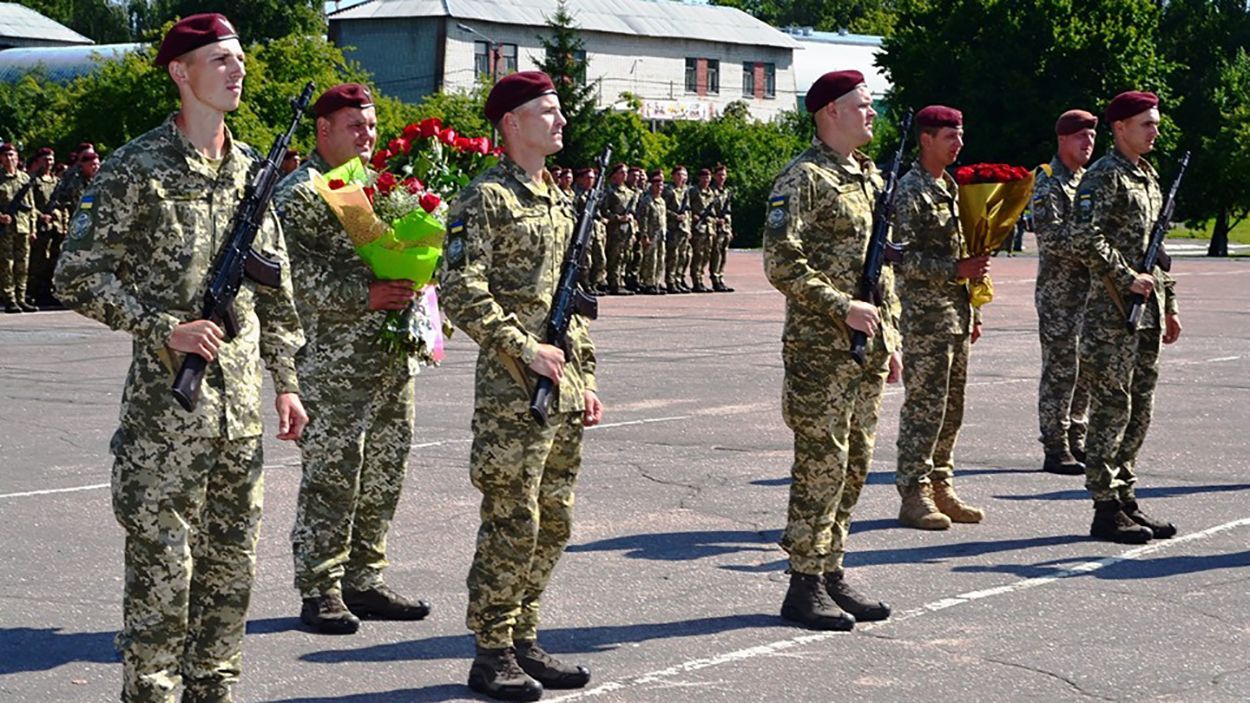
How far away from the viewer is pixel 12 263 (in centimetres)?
2502

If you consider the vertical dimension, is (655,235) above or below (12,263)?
above

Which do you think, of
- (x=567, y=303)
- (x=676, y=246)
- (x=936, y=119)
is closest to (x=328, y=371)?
(x=567, y=303)

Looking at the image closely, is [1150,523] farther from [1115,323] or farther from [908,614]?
[908,614]

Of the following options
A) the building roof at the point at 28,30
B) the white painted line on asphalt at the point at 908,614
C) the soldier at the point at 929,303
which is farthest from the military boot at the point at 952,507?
the building roof at the point at 28,30

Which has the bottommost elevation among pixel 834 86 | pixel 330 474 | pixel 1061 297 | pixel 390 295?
pixel 330 474

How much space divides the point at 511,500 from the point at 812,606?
1717 millimetres

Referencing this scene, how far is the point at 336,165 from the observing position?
7.64 metres

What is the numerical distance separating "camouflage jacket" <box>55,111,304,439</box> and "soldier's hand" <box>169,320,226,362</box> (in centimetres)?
5

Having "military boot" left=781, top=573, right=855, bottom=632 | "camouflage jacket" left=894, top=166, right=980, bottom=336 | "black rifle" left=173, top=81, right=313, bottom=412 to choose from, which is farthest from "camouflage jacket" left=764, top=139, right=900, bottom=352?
"black rifle" left=173, top=81, right=313, bottom=412

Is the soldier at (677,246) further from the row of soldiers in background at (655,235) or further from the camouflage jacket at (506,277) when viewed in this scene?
the camouflage jacket at (506,277)

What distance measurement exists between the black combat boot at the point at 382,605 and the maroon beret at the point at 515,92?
2208 mm

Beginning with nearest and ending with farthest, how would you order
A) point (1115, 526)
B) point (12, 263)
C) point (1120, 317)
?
point (1115, 526), point (1120, 317), point (12, 263)

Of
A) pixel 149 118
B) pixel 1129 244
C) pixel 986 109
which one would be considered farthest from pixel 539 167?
pixel 986 109

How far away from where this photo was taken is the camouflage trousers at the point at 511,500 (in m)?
6.28
